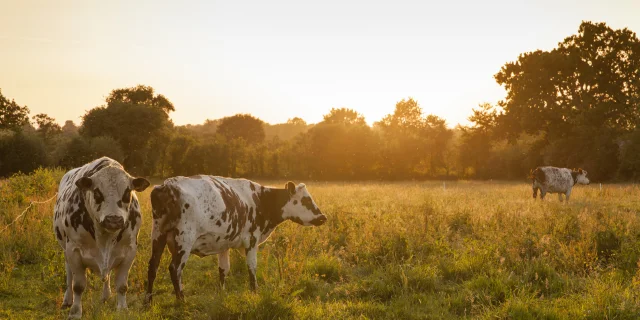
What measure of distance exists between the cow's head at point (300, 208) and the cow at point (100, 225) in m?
3.01

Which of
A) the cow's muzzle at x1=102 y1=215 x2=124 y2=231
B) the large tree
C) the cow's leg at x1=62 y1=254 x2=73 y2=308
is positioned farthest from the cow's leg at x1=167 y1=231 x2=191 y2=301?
the large tree

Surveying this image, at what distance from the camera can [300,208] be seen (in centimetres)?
907

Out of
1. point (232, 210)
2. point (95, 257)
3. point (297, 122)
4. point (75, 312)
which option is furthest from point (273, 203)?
point (297, 122)

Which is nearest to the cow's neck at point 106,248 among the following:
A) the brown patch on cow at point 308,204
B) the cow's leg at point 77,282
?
the cow's leg at point 77,282

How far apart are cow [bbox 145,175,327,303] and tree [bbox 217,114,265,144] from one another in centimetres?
8422

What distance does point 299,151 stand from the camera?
6281 cm

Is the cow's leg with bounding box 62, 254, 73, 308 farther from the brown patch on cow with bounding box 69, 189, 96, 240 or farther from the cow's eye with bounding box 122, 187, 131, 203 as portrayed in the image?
the cow's eye with bounding box 122, 187, 131, 203

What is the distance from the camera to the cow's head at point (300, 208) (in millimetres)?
8945

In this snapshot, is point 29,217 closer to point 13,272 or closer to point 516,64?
point 13,272

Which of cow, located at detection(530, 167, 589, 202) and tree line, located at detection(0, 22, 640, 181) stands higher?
tree line, located at detection(0, 22, 640, 181)

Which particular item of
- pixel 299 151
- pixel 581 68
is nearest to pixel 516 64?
pixel 581 68

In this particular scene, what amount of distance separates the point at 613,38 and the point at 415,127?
99.2 feet

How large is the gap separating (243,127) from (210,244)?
87701 millimetres

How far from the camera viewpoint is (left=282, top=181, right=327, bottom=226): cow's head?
352 inches
